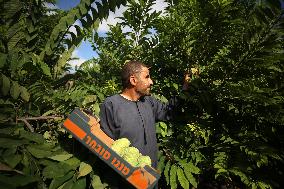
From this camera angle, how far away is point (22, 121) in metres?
2.46

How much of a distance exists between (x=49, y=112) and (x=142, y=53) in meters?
1.45

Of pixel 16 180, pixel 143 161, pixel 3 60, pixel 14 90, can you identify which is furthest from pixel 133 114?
pixel 16 180

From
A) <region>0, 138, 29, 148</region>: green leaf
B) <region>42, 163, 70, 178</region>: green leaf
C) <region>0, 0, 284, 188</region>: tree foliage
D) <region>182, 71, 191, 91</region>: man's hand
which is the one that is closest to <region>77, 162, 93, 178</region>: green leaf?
<region>0, 0, 284, 188</region>: tree foliage

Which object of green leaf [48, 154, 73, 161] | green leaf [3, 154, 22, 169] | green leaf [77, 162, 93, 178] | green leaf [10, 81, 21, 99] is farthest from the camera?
green leaf [10, 81, 21, 99]

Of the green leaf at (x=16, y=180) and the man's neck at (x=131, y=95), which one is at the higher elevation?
the man's neck at (x=131, y=95)

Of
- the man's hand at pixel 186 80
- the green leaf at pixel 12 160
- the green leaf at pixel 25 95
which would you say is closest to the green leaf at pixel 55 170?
the green leaf at pixel 12 160

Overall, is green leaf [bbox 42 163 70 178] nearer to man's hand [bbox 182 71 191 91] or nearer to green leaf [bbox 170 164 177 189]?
green leaf [bbox 170 164 177 189]

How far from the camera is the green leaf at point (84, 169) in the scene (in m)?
2.13

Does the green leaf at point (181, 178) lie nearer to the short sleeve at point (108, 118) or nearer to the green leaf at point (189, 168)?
the green leaf at point (189, 168)

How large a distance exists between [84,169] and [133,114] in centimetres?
71

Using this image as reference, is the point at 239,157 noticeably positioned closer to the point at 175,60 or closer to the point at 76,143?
the point at 175,60

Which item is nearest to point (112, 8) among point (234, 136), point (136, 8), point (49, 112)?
point (136, 8)

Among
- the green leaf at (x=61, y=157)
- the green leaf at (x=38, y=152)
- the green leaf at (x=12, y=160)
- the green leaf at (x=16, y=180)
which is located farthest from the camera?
the green leaf at (x=61, y=157)

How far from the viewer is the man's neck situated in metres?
Result: 2.76
